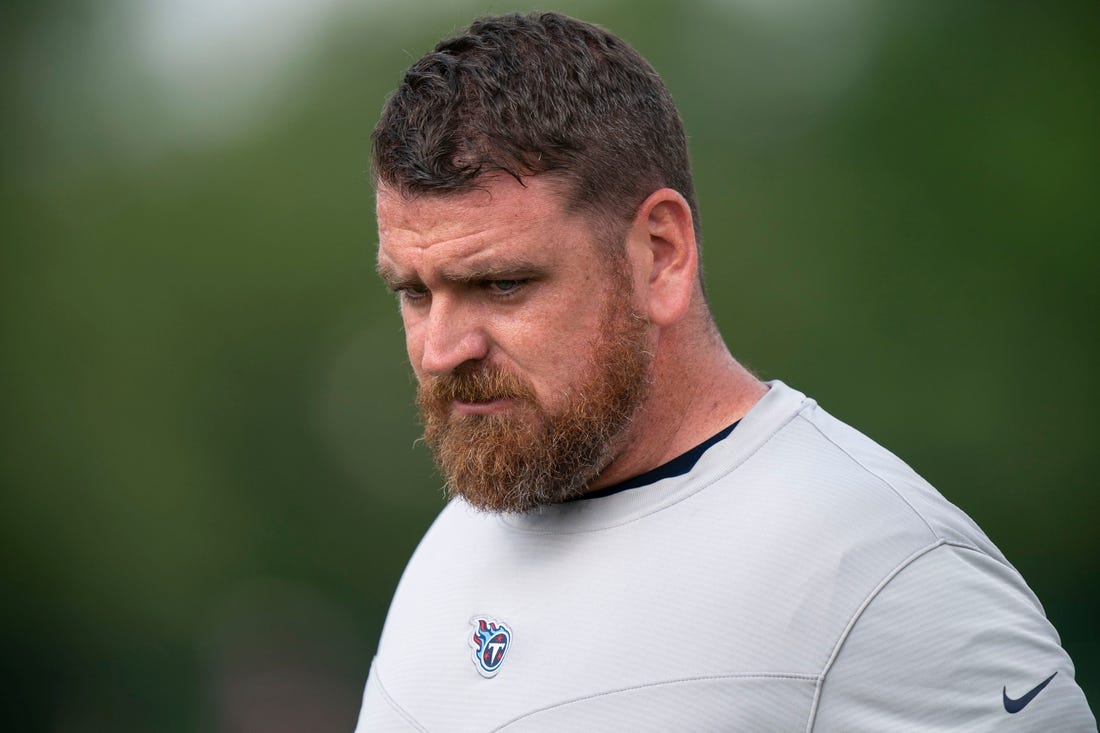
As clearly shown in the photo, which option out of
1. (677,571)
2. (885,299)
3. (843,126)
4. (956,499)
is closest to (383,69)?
(843,126)

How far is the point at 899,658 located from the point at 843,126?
293 inches

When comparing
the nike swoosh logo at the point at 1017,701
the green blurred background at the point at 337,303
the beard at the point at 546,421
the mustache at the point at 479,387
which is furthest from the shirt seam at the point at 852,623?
the green blurred background at the point at 337,303

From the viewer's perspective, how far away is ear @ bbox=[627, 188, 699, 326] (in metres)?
1.77

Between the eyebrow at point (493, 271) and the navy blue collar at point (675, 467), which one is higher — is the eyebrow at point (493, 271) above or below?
above

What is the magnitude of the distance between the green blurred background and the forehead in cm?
627

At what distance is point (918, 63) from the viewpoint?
8.29m

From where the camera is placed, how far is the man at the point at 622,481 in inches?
58.4

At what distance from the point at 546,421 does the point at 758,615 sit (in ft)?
1.39

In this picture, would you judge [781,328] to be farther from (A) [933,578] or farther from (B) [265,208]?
(A) [933,578]

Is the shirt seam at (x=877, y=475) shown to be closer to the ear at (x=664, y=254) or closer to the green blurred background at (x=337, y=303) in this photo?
the ear at (x=664, y=254)

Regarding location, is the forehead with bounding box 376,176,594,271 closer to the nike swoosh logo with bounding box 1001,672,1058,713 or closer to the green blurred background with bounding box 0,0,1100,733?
the nike swoosh logo with bounding box 1001,672,1058,713

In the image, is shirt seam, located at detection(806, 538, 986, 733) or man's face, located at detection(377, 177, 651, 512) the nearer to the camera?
shirt seam, located at detection(806, 538, 986, 733)

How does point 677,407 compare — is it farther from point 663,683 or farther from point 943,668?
point 943,668

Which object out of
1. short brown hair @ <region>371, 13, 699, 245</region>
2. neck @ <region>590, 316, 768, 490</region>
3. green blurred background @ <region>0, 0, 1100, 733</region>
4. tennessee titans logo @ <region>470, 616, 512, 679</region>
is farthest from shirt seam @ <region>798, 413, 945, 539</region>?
green blurred background @ <region>0, 0, 1100, 733</region>
